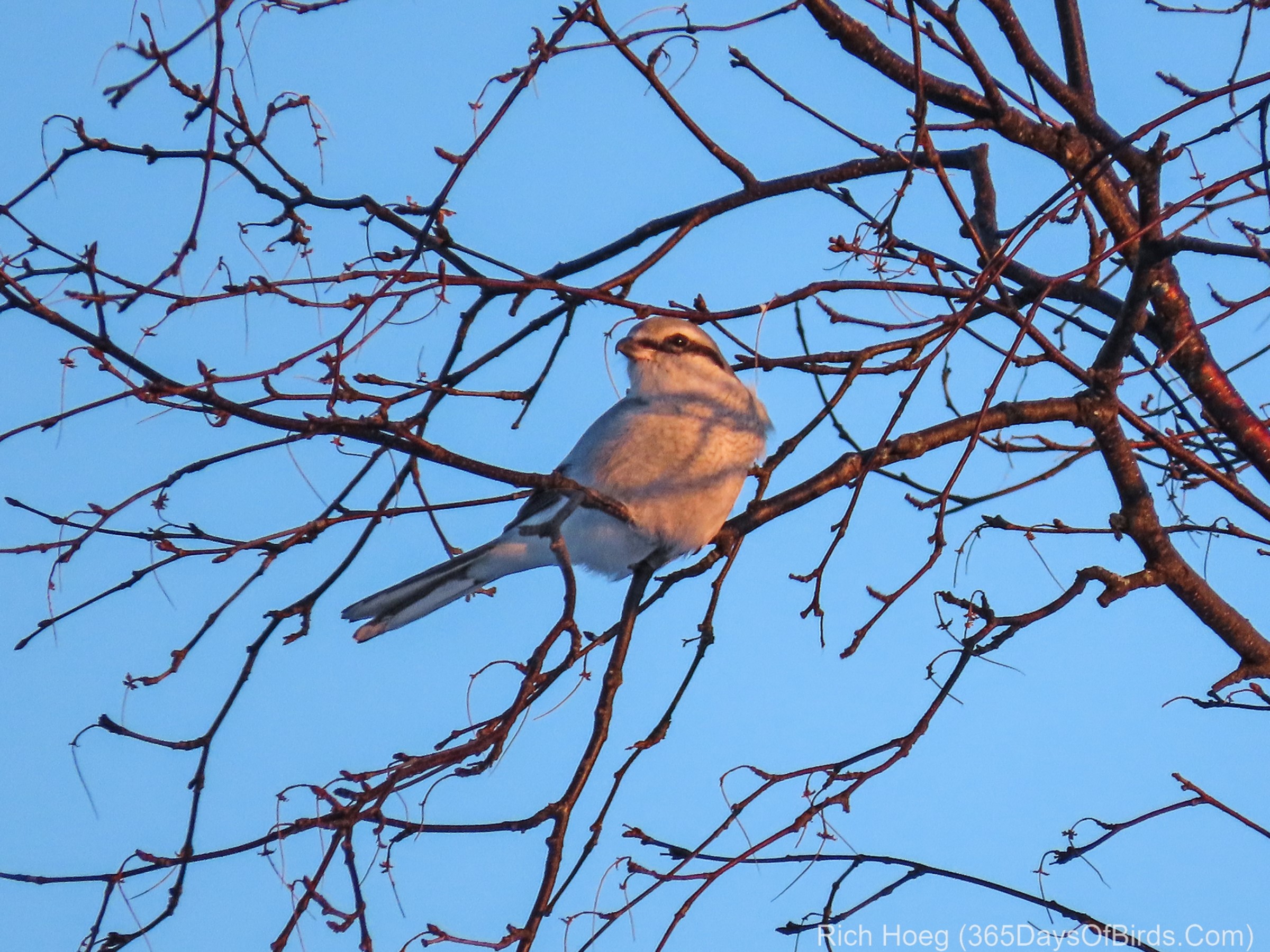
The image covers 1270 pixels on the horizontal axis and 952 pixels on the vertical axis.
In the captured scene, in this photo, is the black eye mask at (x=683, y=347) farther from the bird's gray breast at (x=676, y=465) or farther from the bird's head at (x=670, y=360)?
the bird's gray breast at (x=676, y=465)

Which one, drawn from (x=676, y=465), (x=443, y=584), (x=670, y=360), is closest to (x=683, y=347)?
(x=670, y=360)

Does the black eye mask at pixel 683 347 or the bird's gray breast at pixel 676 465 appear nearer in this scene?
the bird's gray breast at pixel 676 465

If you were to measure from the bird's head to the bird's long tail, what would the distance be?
2.54 feet

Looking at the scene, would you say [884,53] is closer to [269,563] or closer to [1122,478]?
[1122,478]

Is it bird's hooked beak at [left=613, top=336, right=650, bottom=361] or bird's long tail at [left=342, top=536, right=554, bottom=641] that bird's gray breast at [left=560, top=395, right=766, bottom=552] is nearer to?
bird's hooked beak at [left=613, top=336, right=650, bottom=361]

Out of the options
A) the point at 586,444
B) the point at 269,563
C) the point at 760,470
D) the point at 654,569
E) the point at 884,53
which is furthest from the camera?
the point at 586,444

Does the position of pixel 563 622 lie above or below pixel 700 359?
below

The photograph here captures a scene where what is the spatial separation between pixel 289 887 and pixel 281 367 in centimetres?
104

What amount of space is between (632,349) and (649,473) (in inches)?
25.7

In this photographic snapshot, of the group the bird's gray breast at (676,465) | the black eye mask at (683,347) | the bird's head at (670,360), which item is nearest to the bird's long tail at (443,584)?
the bird's gray breast at (676,465)

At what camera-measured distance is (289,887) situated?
2576mm

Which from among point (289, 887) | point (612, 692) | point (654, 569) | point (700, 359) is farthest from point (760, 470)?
point (700, 359)

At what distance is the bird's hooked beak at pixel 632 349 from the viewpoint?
5087 mm

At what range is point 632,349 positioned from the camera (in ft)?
16.8
